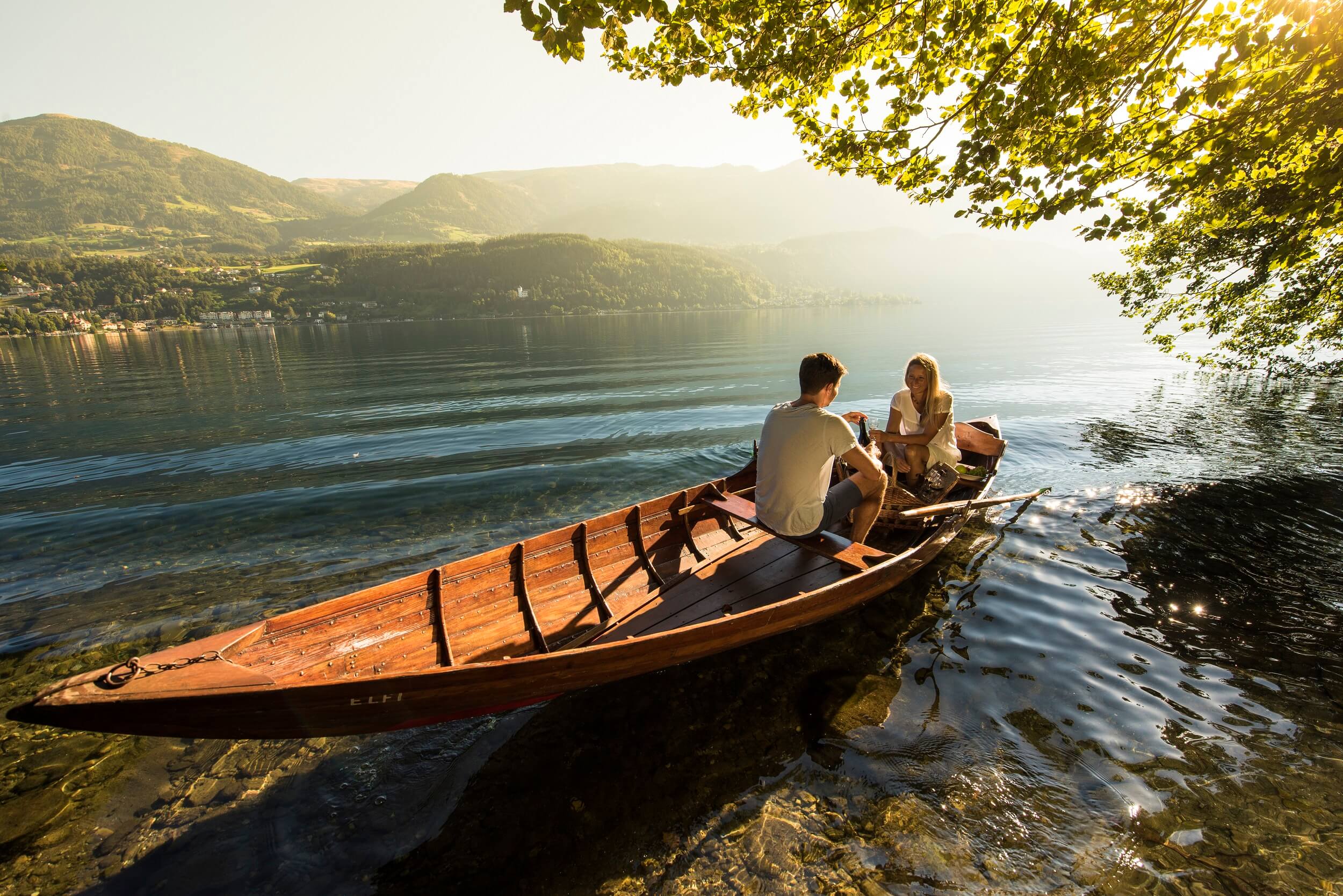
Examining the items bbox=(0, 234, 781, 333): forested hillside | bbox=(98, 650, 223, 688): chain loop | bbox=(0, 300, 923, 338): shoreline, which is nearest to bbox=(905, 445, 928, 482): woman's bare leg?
bbox=(98, 650, 223, 688): chain loop

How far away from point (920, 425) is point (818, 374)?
445 centimetres

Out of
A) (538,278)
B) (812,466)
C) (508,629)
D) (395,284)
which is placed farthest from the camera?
(538,278)

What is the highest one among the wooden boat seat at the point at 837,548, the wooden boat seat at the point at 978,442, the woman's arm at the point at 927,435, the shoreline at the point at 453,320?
the shoreline at the point at 453,320

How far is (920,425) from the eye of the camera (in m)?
9.49

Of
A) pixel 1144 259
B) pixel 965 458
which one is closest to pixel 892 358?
pixel 1144 259

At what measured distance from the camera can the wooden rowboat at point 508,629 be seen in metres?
3.90

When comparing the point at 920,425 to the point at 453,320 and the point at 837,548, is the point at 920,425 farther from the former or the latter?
the point at 453,320

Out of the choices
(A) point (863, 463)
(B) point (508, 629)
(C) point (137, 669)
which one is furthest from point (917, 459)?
(C) point (137, 669)

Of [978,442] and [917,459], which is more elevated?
[917,459]

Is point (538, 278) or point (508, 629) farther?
point (538, 278)

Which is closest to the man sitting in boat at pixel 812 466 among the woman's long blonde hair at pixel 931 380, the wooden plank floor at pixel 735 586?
the wooden plank floor at pixel 735 586

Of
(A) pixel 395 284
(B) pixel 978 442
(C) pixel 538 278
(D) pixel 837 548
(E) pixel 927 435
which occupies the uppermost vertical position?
(C) pixel 538 278

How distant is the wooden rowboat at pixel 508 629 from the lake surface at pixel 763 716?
0.92 m

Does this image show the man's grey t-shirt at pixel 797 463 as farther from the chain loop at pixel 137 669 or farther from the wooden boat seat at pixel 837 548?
the chain loop at pixel 137 669
